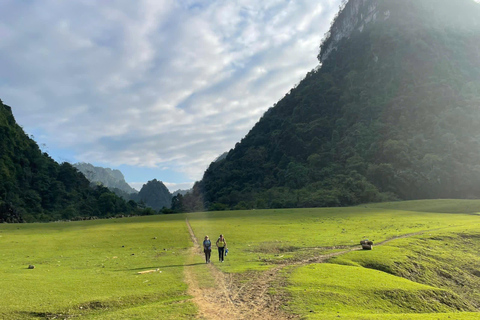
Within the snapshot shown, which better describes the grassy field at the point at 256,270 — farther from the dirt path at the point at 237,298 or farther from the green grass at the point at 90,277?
the dirt path at the point at 237,298

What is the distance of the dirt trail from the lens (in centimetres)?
1295

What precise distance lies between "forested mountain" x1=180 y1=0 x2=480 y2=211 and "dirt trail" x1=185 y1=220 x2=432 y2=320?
71819 millimetres

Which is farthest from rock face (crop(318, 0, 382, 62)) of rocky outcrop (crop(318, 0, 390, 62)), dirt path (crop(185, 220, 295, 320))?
dirt path (crop(185, 220, 295, 320))

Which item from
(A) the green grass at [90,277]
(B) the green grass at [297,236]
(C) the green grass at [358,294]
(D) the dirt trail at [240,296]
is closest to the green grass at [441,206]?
(B) the green grass at [297,236]

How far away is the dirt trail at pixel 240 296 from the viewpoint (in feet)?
42.5

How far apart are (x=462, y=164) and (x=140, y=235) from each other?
101 meters

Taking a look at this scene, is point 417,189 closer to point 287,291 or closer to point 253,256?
point 253,256

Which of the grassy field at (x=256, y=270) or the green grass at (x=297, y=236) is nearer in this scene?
the grassy field at (x=256, y=270)

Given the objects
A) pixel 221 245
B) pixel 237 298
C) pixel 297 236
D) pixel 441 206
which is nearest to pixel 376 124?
pixel 441 206

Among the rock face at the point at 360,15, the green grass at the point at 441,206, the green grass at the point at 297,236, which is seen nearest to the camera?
the green grass at the point at 297,236

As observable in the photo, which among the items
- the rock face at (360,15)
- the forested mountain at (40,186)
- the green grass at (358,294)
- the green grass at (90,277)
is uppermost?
the rock face at (360,15)

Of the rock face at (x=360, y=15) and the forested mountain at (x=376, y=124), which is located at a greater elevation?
the rock face at (x=360, y=15)

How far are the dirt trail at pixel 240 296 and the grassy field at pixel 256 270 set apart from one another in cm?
56

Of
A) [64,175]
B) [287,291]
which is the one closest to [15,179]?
[64,175]
